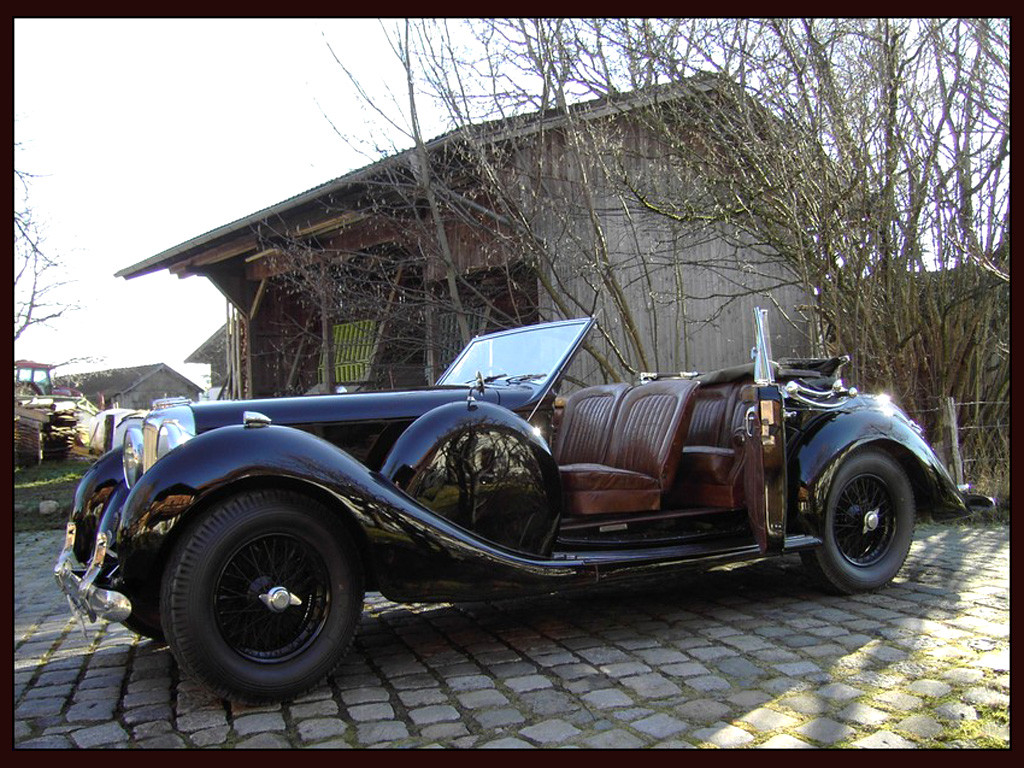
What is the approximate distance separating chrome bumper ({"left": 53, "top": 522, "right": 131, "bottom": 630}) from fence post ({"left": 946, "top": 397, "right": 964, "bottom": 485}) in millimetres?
7011

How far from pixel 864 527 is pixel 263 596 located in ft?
10.9

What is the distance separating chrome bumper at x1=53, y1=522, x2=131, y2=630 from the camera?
3.05m

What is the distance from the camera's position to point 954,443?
7.65 m

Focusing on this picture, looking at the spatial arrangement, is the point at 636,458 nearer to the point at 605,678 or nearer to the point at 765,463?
the point at 765,463

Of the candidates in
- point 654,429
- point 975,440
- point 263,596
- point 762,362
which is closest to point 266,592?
point 263,596

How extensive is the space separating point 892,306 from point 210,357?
34233 millimetres

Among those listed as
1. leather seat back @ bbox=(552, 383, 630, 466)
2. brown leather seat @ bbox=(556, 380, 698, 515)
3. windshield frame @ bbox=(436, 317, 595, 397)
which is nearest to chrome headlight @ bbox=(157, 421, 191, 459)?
windshield frame @ bbox=(436, 317, 595, 397)

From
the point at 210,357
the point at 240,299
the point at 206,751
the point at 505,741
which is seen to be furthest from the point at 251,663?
the point at 210,357

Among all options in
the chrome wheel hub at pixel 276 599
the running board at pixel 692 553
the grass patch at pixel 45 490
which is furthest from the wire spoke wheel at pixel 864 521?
the grass patch at pixel 45 490

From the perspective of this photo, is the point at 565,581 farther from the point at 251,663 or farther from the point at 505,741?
the point at 251,663

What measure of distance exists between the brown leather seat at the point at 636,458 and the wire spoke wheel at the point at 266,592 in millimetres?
1425

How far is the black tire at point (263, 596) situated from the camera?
307cm

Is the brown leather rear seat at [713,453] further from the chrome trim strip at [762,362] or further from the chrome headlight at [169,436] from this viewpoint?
the chrome headlight at [169,436]

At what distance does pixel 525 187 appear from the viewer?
8570 mm
